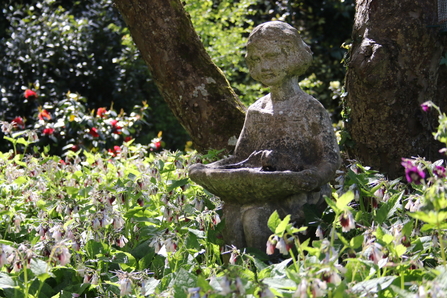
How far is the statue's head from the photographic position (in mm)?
3445

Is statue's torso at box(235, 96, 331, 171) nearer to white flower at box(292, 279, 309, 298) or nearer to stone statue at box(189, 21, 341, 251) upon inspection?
stone statue at box(189, 21, 341, 251)

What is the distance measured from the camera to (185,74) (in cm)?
523

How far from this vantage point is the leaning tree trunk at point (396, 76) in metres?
4.53

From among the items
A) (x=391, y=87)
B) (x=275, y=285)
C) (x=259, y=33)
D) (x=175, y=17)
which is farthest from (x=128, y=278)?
(x=175, y=17)

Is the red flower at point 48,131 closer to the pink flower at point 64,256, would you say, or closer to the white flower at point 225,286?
the pink flower at point 64,256

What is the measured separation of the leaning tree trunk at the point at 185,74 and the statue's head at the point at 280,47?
1.71 meters

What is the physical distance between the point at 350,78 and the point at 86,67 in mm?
6430

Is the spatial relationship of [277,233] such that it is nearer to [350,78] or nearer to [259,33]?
[259,33]

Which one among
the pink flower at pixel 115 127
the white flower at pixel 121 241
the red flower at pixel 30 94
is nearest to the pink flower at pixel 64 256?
the white flower at pixel 121 241

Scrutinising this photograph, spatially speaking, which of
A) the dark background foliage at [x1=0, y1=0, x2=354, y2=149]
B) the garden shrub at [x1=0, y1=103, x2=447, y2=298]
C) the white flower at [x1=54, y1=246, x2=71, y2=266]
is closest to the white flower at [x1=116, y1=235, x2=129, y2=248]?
the garden shrub at [x1=0, y1=103, x2=447, y2=298]

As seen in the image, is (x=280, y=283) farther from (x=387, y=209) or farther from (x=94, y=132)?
(x=94, y=132)

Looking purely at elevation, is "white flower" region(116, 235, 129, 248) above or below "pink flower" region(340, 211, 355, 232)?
below

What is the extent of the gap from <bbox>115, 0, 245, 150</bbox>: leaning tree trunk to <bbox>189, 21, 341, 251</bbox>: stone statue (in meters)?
1.58

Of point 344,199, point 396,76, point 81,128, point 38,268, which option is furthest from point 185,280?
point 81,128
